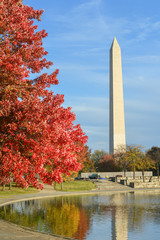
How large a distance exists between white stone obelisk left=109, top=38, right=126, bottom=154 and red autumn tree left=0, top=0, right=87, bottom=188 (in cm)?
6447

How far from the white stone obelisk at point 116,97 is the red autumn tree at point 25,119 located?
64.5 meters

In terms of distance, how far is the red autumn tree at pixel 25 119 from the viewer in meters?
10.4

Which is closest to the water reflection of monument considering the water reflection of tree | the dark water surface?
the dark water surface

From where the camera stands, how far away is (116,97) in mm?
77250

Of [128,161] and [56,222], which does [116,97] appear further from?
[56,222]

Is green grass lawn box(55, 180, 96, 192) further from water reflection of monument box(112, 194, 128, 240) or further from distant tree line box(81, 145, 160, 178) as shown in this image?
water reflection of monument box(112, 194, 128, 240)

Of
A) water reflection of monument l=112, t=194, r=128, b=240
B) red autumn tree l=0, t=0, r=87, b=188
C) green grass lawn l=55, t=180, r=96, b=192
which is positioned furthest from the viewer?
green grass lawn l=55, t=180, r=96, b=192

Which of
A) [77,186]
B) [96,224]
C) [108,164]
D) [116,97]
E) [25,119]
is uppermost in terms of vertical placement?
[116,97]

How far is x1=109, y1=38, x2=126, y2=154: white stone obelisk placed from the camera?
76.1 metres

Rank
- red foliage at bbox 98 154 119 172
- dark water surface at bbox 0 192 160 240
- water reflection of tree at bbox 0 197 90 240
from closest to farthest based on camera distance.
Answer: dark water surface at bbox 0 192 160 240 < water reflection of tree at bbox 0 197 90 240 < red foliage at bbox 98 154 119 172

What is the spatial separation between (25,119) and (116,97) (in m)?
67.9

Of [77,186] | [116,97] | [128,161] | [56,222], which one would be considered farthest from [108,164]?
[56,222]

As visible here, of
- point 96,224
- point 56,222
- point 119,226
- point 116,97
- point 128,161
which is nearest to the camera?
point 119,226

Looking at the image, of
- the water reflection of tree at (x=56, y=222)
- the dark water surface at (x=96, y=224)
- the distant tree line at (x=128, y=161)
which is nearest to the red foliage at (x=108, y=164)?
the distant tree line at (x=128, y=161)
